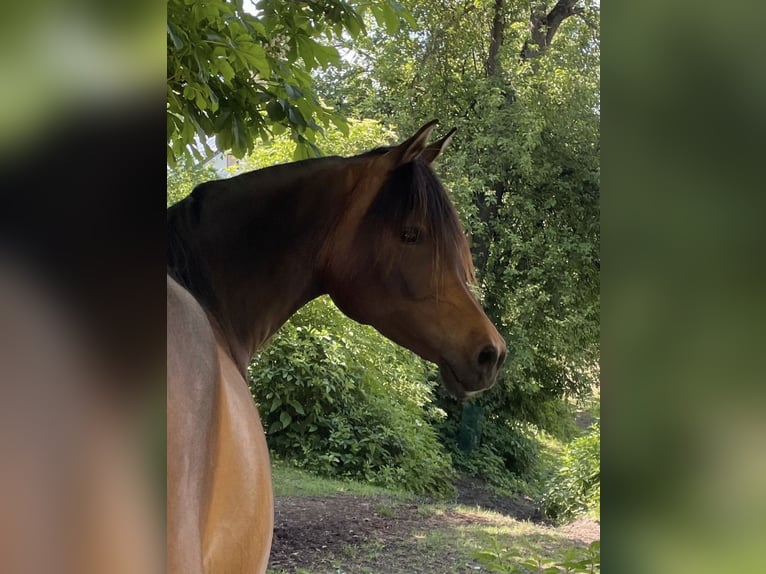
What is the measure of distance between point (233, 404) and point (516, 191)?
2240mm

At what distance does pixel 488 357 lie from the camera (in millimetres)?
820

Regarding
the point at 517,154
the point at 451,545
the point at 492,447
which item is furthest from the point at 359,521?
the point at 517,154

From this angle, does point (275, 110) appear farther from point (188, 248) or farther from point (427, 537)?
point (427, 537)

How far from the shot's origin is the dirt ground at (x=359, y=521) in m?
2.21

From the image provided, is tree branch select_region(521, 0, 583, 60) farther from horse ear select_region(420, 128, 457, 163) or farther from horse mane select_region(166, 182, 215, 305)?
horse mane select_region(166, 182, 215, 305)

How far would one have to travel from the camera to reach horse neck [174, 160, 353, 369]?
2.43 feet

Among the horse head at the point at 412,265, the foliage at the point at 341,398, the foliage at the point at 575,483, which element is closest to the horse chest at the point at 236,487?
the horse head at the point at 412,265

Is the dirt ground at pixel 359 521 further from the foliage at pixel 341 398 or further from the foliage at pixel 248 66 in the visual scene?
the foliage at pixel 248 66

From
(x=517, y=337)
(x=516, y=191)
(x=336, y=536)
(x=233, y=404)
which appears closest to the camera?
(x=233, y=404)

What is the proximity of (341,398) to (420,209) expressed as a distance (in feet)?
5.58

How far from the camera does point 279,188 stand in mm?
787
